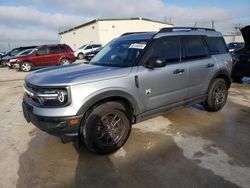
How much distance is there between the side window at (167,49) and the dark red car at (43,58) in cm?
1434

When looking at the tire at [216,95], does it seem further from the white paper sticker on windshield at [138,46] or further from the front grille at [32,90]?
the front grille at [32,90]

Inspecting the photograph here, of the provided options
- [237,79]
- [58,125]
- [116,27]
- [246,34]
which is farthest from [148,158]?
[116,27]

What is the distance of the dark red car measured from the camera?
682 inches

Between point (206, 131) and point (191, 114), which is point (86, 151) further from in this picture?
point (191, 114)

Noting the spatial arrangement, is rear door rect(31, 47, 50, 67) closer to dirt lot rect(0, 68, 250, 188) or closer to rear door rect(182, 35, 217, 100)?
dirt lot rect(0, 68, 250, 188)

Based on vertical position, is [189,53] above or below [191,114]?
above

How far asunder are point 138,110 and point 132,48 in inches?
45.8

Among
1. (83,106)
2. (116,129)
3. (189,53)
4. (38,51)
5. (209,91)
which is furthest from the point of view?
(38,51)

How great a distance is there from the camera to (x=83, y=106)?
3.44 metres

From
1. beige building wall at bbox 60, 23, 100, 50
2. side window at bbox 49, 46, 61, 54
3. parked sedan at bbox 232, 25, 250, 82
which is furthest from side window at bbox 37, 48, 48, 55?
beige building wall at bbox 60, 23, 100, 50

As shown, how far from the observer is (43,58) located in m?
17.5

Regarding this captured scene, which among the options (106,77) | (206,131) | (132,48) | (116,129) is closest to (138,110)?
(116,129)

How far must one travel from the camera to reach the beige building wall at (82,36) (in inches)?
1559

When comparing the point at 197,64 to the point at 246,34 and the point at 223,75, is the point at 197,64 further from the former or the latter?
the point at 246,34
